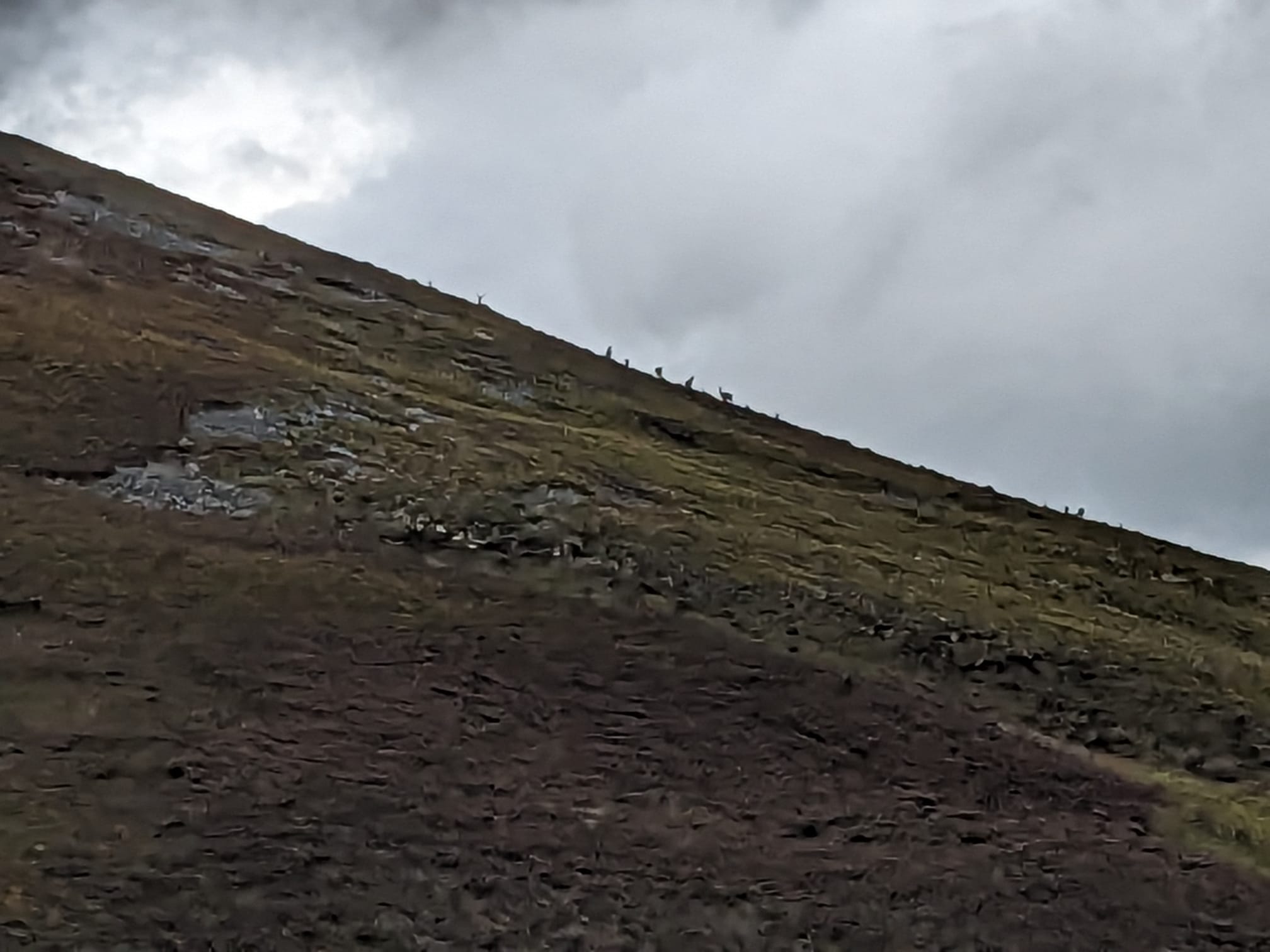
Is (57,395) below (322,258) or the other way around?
below

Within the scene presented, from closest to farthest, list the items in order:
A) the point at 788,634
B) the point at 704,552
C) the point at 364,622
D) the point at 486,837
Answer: the point at 486,837, the point at 364,622, the point at 788,634, the point at 704,552

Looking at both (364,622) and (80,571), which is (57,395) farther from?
(364,622)

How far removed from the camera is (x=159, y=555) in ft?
20.5

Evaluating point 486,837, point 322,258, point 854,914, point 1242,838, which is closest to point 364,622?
point 486,837

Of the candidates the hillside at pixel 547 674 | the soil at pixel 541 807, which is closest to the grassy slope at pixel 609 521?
the hillside at pixel 547 674

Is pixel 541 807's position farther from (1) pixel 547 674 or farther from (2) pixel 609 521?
(2) pixel 609 521

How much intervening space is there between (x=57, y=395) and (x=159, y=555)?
1697mm

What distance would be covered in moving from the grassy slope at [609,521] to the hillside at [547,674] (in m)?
0.03

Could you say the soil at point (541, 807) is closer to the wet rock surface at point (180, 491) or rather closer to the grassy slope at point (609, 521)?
the grassy slope at point (609, 521)

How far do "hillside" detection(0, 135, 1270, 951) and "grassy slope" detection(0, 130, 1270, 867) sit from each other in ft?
0.09

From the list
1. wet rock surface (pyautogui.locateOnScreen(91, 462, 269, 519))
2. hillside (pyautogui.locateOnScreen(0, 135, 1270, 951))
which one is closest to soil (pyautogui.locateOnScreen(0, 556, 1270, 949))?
hillside (pyautogui.locateOnScreen(0, 135, 1270, 951))

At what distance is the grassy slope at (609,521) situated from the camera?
624 cm

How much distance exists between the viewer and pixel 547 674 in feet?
19.2

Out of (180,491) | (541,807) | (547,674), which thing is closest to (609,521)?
(547,674)
